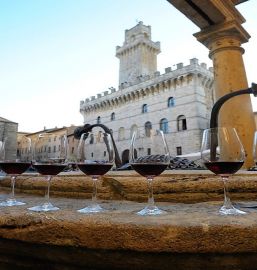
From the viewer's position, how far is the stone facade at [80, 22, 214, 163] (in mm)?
20812

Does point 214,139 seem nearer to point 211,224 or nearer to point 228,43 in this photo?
point 211,224

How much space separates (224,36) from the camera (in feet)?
13.9

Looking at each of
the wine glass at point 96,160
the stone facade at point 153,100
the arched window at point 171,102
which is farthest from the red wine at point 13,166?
the arched window at point 171,102

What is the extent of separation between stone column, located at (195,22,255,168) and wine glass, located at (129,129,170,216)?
10.0ft

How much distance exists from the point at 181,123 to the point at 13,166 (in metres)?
20.8

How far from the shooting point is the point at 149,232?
687mm

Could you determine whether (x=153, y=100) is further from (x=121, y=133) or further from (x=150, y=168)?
(x=150, y=168)

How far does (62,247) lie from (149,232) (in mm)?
270

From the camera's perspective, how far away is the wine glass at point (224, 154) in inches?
40.3

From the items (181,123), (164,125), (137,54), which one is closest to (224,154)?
(181,123)

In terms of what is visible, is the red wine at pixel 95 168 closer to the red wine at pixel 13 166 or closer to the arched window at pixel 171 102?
the red wine at pixel 13 166

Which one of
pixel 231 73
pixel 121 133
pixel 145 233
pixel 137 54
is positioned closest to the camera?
pixel 145 233

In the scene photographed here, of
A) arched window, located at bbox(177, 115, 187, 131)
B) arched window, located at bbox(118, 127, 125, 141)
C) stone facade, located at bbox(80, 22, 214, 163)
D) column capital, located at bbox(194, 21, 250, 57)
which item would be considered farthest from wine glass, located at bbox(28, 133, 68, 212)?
arched window, located at bbox(118, 127, 125, 141)

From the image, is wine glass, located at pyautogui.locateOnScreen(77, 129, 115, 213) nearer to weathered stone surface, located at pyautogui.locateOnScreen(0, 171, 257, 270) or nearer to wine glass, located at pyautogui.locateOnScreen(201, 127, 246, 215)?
weathered stone surface, located at pyautogui.locateOnScreen(0, 171, 257, 270)
